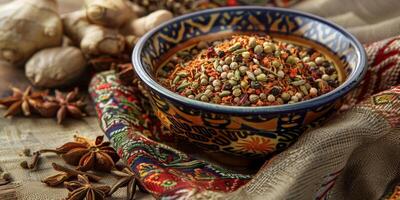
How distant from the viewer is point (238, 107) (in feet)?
3.03

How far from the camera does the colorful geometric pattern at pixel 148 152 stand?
3.05 ft

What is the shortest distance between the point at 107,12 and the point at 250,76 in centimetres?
52

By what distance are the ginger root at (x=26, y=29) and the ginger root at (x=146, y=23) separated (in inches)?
6.6

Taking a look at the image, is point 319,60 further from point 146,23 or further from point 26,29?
point 26,29

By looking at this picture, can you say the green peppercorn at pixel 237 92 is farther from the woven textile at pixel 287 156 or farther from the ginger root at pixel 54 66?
the ginger root at pixel 54 66

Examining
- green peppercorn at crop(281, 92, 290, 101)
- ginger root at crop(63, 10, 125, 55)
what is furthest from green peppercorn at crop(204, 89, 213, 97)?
ginger root at crop(63, 10, 125, 55)

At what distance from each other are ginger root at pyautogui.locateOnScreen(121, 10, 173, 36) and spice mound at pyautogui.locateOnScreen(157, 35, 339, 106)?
0.32m

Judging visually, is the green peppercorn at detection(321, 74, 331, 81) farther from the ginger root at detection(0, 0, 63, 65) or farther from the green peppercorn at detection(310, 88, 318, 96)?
the ginger root at detection(0, 0, 63, 65)

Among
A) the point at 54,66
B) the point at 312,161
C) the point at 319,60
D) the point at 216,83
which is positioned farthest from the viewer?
the point at 54,66

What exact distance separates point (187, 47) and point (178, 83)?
189mm

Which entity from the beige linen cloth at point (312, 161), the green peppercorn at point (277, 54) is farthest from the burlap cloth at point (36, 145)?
the green peppercorn at point (277, 54)

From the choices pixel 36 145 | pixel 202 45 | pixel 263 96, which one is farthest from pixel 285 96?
pixel 36 145

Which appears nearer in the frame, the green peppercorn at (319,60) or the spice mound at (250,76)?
the spice mound at (250,76)

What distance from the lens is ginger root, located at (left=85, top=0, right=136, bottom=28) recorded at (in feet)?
4.54
